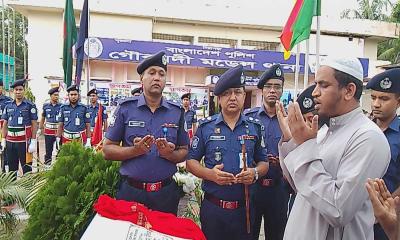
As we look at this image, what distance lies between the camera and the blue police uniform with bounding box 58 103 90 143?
7965mm

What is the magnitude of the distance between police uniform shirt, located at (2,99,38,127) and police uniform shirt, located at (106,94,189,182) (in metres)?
5.24

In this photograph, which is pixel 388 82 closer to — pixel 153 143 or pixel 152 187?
pixel 153 143

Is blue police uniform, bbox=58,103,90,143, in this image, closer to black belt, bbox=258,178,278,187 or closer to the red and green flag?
the red and green flag

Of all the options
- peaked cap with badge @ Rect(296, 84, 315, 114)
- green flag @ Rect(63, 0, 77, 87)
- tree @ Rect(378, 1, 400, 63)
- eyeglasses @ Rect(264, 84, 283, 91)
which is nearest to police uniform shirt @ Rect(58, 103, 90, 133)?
green flag @ Rect(63, 0, 77, 87)

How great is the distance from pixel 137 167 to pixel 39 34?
20.9m

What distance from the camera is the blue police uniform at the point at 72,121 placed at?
26.1ft

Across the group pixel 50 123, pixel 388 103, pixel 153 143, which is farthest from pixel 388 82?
pixel 50 123

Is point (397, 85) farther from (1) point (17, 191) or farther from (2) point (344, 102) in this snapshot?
(1) point (17, 191)

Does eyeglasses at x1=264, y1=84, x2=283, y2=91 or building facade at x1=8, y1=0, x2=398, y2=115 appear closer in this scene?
eyeglasses at x1=264, y1=84, x2=283, y2=91

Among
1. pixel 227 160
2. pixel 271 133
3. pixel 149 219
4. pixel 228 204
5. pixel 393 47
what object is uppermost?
pixel 393 47

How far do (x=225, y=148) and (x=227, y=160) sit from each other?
94 mm

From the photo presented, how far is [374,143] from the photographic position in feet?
5.17

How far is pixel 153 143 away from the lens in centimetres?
266

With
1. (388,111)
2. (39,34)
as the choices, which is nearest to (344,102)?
(388,111)
